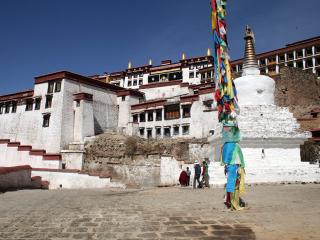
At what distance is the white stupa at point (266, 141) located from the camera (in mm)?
14984

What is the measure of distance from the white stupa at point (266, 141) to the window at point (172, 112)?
58.4 ft

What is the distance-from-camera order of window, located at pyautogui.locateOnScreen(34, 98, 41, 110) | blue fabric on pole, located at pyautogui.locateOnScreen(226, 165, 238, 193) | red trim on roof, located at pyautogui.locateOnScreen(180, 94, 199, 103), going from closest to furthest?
1. blue fabric on pole, located at pyautogui.locateOnScreen(226, 165, 238, 193)
2. red trim on roof, located at pyautogui.locateOnScreen(180, 94, 199, 103)
3. window, located at pyautogui.locateOnScreen(34, 98, 41, 110)

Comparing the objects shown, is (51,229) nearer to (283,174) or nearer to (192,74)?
(283,174)

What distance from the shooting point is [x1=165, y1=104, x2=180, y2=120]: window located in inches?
1411

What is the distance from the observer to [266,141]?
1600 cm

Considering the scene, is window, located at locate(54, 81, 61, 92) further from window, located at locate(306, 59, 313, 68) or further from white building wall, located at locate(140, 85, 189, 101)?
window, located at locate(306, 59, 313, 68)

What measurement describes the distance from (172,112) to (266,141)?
68.7 feet

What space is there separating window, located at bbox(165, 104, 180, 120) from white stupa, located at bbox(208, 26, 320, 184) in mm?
17802

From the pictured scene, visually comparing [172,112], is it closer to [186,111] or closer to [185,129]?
[186,111]

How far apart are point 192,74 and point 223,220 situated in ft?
168

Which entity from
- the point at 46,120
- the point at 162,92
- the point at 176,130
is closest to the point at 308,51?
the point at 162,92

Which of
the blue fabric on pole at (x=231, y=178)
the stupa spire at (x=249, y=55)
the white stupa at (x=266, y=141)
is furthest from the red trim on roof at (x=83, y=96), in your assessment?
the blue fabric on pole at (x=231, y=178)

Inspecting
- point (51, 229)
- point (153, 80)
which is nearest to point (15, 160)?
point (51, 229)

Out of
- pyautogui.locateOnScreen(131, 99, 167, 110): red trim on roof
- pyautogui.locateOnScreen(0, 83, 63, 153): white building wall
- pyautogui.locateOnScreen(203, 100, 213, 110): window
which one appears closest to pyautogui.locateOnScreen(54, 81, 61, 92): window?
pyautogui.locateOnScreen(0, 83, 63, 153): white building wall
